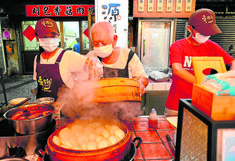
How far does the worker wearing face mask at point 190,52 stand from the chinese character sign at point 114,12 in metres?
2.73

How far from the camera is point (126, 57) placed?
95.3 inches

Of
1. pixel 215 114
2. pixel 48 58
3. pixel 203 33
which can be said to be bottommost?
pixel 215 114

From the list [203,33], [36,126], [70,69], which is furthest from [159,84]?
[36,126]

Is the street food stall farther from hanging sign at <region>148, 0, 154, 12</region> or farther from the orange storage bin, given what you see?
hanging sign at <region>148, 0, 154, 12</region>

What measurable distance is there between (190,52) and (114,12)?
3.02m

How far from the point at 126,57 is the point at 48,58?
48.5 inches

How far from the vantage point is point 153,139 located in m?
1.68

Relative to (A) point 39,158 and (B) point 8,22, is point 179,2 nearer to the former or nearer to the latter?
(A) point 39,158

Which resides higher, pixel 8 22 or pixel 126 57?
pixel 8 22

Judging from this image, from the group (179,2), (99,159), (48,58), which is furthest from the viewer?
(179,2)

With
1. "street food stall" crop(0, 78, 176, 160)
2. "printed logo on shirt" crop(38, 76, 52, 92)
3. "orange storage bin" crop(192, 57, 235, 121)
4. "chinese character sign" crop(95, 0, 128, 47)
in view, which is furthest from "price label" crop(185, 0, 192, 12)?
"orange storage bin" crop(192, 57, 235, 121)

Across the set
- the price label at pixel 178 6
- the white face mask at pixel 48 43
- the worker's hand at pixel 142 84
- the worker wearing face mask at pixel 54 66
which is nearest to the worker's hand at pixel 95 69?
Result: the worker wearing face mask at pixel 54 66

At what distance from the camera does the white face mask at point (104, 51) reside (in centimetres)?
223

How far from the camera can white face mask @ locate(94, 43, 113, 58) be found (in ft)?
7.32
